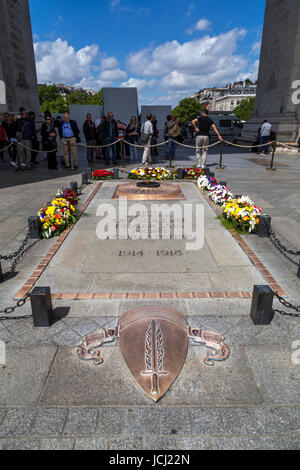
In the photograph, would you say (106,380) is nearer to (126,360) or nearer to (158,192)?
(126,360)

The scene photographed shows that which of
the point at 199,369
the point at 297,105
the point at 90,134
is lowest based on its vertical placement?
the point at 199,369

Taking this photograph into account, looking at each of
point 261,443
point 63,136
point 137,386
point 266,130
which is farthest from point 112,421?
point 266,130

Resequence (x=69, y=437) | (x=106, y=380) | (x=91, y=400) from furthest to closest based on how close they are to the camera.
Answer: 1. (x=106, y=380)
2. (x=91, y=400)
3. (x=69, y=437)

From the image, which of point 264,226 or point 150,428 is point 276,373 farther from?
point 264,226

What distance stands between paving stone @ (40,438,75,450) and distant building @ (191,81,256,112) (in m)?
141

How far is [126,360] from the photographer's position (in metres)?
2.98

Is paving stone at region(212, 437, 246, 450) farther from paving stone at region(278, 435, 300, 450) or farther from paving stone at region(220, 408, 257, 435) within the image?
paving stone at region(278, 435, 300, 450)

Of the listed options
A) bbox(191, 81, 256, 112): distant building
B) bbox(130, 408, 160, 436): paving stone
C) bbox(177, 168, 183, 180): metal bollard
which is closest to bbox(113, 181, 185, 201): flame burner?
bbox(177, 168, 183, 180): metal bollard

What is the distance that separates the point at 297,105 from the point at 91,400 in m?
20.2

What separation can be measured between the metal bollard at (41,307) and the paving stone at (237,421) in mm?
1993

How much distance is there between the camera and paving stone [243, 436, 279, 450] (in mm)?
2232

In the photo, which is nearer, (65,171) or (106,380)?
(106,380)

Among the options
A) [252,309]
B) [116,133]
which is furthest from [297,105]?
[252,309]

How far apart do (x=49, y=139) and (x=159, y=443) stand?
40.6 feet
